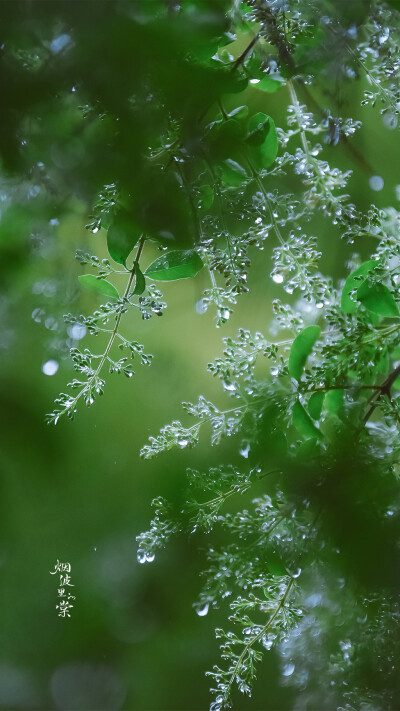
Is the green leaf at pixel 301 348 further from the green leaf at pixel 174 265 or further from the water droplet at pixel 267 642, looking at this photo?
the water droplet at pixel 267 642

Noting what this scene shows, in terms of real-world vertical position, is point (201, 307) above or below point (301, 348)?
above

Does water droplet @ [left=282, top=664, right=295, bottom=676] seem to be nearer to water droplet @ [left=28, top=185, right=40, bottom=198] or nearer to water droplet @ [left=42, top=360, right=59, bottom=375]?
water droplet @ [left=42, top=360, right=59, bottom=375]

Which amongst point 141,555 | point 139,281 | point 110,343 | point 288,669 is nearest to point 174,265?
point 139,281

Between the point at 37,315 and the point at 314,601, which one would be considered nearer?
the point at 314,601

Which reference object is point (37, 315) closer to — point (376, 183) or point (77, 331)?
point (77, 331)

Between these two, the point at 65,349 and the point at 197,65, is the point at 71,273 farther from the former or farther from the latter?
the point at 197,65

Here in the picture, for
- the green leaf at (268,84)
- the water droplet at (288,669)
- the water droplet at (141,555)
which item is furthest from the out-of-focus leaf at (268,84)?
the water droplet at (288,669)

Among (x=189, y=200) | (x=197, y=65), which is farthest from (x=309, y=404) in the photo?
(x=197, y=65)
